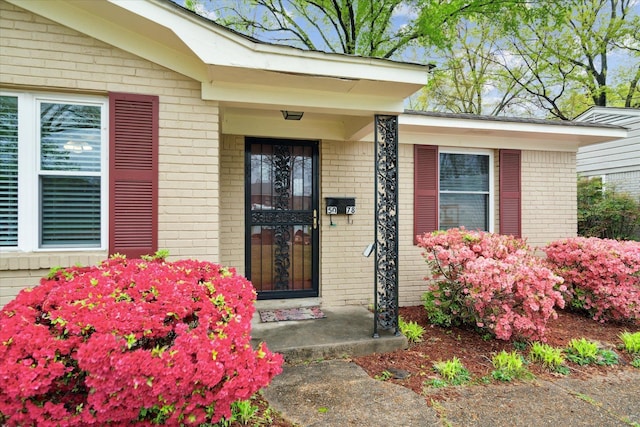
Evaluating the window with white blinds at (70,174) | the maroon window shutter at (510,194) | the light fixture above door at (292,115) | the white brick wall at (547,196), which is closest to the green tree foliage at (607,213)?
the white brick wall at (547,196)

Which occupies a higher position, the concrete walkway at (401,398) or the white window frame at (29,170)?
the white window frame at (29,170)

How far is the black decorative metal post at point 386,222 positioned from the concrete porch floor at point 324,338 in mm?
235

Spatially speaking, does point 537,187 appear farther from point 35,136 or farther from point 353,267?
point 35,136

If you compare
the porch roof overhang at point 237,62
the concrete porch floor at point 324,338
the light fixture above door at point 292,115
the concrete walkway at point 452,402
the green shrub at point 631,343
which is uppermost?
the porch roof overhang at point 237,62

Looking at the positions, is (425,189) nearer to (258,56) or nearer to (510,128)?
(510,128)

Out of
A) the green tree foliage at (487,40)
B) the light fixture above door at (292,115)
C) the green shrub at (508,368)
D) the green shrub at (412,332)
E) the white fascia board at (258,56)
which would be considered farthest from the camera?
the green tree foliage at (487,40)

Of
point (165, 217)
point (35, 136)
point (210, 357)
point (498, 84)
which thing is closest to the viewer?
point (210, 357)

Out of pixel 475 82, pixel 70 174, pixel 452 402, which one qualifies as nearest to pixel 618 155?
pixel 452 402

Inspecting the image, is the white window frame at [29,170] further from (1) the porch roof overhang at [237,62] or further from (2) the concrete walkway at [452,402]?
(2) the concrete walkway at [452,402]

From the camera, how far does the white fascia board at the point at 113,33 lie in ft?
9.68

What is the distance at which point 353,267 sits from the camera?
4.90 meters

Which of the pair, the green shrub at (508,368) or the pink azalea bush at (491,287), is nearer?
the green shrub at (508,368)

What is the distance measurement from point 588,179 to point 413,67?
25.3 ft

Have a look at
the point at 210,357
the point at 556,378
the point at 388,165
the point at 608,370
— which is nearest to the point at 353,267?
the point at 388,165
